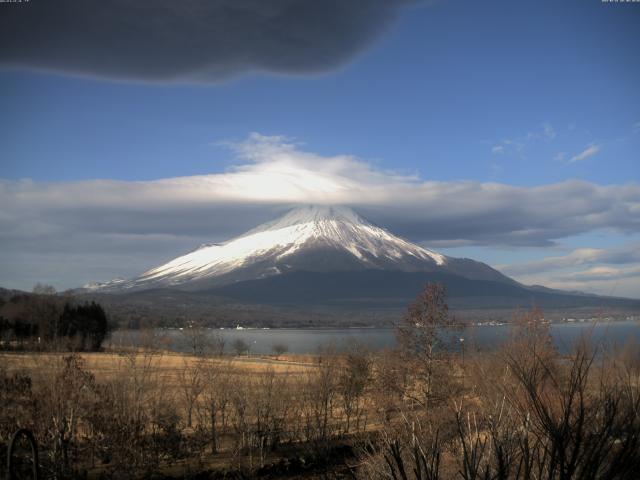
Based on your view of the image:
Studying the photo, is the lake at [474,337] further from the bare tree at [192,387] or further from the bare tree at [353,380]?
the bare tree at [192,387]

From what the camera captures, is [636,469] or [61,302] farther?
[61,302]

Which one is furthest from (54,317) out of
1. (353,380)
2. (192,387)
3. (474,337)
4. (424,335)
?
(474,337)

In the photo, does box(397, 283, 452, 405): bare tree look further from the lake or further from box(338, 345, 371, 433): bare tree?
box(338, 345, 371, 433): bare tree

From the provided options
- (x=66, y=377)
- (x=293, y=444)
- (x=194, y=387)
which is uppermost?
(x=66, y=377)

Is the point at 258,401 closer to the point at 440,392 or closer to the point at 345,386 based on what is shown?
the point at 345,386

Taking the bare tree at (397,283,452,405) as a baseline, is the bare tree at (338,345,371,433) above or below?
below

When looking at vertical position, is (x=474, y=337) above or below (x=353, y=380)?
above

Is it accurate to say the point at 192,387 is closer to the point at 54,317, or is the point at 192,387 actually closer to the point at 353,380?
the point at 353,380

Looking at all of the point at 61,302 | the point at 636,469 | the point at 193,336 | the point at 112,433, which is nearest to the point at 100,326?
the point at 61,302

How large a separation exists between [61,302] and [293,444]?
68.2 metres

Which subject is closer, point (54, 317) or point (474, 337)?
point (474, 337)

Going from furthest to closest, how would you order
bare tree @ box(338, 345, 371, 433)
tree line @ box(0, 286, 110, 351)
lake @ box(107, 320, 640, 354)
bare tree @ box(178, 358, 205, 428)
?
1. tree line @ box(0, 286, 110, 351)
2. bare tree @ box(338, 345, 371, 433)
3. bare tree @ box(178, 358, 205, 428)
4. lake @ box(107, 320, 640, 354)

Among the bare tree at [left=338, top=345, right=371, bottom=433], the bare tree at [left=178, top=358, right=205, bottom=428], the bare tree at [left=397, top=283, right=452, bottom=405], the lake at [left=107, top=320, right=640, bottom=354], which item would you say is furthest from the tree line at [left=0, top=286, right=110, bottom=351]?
the bare tree at [left=397, top=283, right=452, bottom=405]

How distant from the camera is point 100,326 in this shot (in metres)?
84.6
